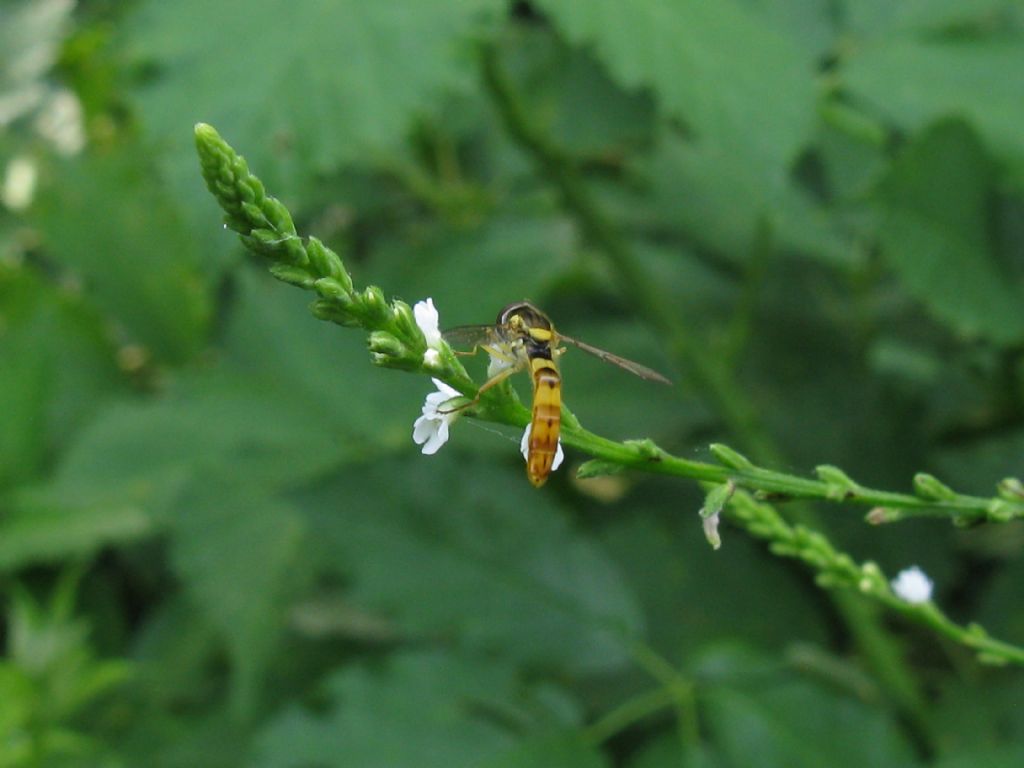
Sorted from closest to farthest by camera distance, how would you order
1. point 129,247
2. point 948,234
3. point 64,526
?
point 948,234 < point 64,526 < point 129,247

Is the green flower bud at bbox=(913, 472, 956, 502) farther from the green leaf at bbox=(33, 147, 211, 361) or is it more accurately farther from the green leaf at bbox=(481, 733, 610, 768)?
the green leaf at bbox=(33, 147, 211, 361)

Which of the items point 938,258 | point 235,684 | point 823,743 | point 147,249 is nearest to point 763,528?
point 823,743

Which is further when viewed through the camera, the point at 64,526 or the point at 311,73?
the point at 64,526

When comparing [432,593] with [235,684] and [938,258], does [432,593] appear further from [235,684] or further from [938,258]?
[938,258]

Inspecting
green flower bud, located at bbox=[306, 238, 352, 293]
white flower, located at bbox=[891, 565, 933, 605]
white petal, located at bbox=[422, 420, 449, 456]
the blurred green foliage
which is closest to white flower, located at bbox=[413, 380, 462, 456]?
white petal, located at bbox=[422, 420, 449, 456]

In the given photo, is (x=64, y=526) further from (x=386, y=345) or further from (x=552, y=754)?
(x=386, y=345)

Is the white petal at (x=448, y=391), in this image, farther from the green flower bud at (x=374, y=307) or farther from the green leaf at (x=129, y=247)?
the green leaf at (x=129, y=247)

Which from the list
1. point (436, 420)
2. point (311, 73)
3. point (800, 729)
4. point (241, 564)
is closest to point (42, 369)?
point (241, 564)
